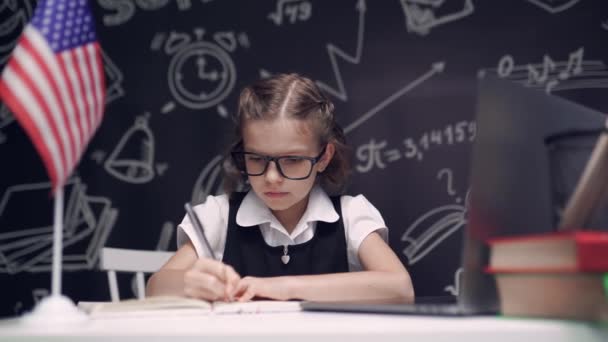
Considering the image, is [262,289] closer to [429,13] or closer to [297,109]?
[297,109]

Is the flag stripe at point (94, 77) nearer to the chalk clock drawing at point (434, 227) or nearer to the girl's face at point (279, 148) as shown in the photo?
the girl's face at point (279, 148)

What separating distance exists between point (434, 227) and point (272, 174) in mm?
820

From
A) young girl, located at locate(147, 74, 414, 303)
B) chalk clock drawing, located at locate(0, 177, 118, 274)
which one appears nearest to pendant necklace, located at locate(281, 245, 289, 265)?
young girl, located at locate(147, 74, 414, 303)

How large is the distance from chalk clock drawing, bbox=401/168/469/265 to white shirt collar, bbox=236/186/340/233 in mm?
467

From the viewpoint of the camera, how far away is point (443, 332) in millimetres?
539

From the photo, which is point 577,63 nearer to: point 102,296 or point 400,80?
point 400,80

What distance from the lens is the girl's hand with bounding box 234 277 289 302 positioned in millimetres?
1067

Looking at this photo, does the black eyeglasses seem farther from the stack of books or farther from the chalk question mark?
Result: the stack of books

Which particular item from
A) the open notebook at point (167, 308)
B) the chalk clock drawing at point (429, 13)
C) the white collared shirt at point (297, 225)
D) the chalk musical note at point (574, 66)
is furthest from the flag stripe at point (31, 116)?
the chalk musical note at point (574, 66)

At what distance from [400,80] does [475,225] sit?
4.66ft

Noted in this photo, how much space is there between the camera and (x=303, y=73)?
204 centimetres

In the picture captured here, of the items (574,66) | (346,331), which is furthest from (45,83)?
(574,66)

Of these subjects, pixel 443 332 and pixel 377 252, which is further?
pixel 377 252

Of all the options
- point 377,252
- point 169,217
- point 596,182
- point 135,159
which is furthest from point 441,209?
point 596,182
